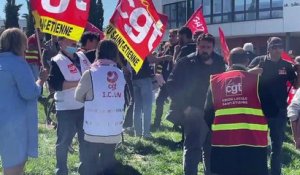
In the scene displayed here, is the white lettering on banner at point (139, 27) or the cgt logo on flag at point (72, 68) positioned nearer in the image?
the cgt logo on flag at point (72, 68)

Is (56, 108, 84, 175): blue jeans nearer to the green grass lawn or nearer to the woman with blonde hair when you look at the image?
the green grass lawn

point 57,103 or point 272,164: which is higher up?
point 57,103

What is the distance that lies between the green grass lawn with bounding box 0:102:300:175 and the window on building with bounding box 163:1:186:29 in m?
36.0

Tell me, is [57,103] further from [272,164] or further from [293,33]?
[293,33]

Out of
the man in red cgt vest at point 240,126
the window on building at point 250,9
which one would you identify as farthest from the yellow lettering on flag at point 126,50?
the window on building at point 250,9

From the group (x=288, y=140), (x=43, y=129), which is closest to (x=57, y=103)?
(x=43, y=129)

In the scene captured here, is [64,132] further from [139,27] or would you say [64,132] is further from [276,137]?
[276,137]

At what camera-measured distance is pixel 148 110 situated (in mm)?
10117

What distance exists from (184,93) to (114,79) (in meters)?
1.18

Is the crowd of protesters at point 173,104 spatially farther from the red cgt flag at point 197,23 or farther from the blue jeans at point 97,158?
the red cgt flag at point 197,23

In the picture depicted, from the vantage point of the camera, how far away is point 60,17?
279 inches

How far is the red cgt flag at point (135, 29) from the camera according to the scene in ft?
25.7

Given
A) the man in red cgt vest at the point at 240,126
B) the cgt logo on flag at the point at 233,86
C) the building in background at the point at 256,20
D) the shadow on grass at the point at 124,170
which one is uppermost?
the building in background at the point at 256,20

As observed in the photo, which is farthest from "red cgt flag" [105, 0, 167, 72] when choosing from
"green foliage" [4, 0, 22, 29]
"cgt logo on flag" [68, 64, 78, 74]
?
"green foliage" [4, 0, 22, 29]
